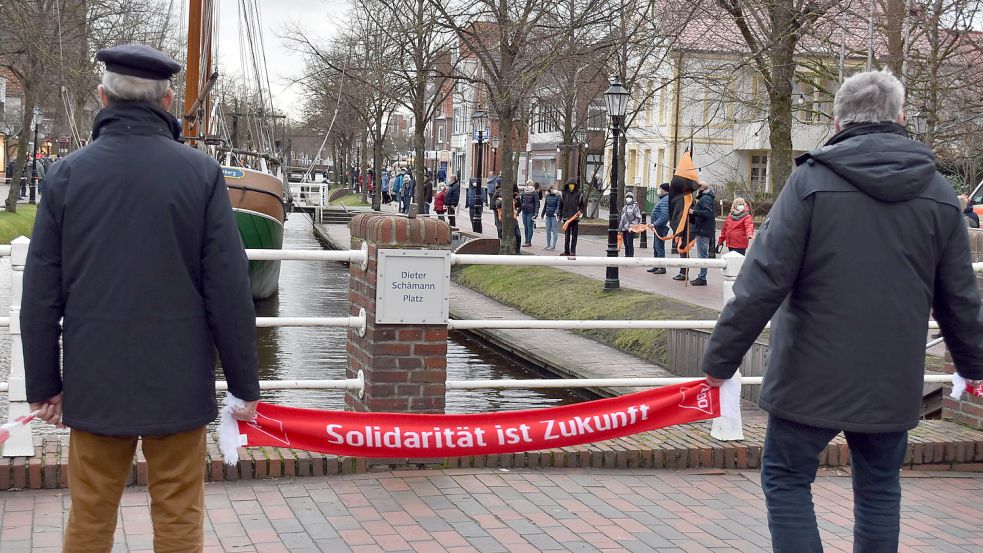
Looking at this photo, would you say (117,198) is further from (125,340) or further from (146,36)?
(146,36)

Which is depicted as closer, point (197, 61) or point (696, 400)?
point (696, 400)

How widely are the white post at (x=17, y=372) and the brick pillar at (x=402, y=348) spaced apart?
1664 millimetres

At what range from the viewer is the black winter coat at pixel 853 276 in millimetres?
3656

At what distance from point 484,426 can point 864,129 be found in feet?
7.45

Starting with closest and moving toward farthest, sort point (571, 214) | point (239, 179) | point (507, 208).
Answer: point (239, 179)
point (507, 208)
point (571, 214)

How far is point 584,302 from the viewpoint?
1731 centimetres

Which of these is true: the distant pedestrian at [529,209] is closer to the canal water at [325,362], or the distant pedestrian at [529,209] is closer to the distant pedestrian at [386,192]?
the canal water at [325,362]

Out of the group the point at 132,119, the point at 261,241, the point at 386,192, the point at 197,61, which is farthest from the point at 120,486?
the point at 386,192

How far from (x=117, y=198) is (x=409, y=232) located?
263 cm

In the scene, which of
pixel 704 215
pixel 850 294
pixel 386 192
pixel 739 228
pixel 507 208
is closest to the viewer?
pixel 850 294

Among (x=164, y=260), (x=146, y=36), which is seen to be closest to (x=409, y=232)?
(x=164, y=260)

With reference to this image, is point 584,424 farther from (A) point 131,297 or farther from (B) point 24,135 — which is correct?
(B) point 24,135

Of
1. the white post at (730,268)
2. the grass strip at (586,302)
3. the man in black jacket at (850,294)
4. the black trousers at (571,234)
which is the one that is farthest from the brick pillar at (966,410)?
the black trousers at (571,234)

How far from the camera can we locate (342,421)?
504cm
